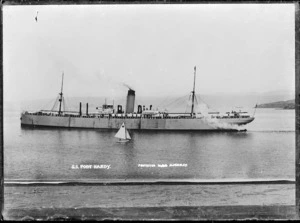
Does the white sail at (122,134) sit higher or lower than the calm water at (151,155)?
higher

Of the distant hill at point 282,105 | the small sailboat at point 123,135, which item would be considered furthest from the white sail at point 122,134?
the distant hill at point 282,105

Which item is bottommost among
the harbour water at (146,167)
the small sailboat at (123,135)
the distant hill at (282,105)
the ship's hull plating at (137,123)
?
the harbour water at (146,167)

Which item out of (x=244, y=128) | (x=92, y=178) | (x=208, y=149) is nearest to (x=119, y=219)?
(x=92, y=178)

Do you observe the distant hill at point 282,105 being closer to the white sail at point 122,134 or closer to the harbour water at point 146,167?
the harbour water at point 146,167

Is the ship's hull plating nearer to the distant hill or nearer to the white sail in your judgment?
the white sail

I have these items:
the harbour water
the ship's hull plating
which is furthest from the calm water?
the ship's hull plating

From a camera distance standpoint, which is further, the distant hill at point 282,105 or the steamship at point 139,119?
the steamship at point 139,119

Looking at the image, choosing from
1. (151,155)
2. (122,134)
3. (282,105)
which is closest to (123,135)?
(122,134)

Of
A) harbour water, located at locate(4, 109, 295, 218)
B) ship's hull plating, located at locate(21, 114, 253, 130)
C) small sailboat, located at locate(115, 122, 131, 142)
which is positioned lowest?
harbour water, located at locate(4, 109, 295, 218)
